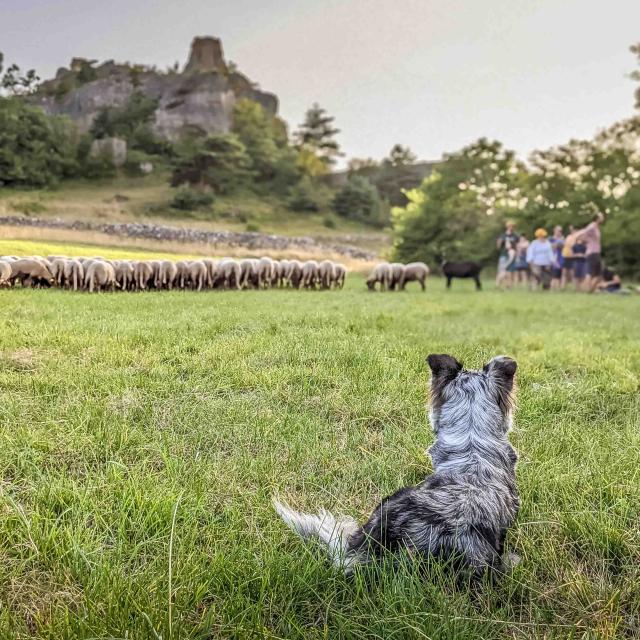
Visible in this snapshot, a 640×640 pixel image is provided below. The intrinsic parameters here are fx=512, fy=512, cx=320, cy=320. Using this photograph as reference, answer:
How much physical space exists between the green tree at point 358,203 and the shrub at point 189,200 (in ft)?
51.2

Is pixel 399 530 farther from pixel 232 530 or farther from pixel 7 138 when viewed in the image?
pixel 7 138

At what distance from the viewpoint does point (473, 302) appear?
11.6 m

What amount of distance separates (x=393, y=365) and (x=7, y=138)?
4136 cm

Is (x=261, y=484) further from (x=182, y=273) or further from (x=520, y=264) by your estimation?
(x=520, y=264)

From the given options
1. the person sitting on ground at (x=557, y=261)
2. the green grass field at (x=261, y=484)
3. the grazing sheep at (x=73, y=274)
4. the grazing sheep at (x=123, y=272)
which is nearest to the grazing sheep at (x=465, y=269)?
the person sitting on ground at (x=557, y=261)

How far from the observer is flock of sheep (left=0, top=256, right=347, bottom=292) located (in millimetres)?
9883

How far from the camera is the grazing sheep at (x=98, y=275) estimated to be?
10.4m

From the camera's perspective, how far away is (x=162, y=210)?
42.3 m

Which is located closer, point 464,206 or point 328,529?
point 328,529

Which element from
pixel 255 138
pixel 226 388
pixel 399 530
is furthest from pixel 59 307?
pixel 255 138

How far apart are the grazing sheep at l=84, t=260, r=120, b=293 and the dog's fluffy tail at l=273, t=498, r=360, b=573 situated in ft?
31.5

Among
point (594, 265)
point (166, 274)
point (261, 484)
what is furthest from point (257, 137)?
point (261, 484)

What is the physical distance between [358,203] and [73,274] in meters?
47.4

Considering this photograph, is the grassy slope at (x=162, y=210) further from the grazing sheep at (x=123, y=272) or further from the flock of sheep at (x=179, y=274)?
the grazing sheep at (x=123, y=272)
